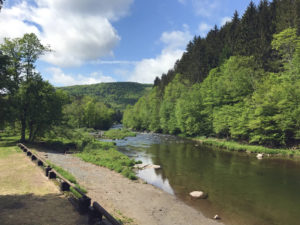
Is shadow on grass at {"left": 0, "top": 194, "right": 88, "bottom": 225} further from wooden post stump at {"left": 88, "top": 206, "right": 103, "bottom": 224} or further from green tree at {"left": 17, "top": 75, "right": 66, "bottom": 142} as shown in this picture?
green tree at {"left": 17, "top": 75, "right": 66, "bottom": 142}

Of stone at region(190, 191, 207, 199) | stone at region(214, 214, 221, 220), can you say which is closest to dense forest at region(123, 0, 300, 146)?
stone at region(190, 191, 207, 199)

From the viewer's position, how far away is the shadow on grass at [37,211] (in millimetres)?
7788

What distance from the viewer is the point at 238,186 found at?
16.6m

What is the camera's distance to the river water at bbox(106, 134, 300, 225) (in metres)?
11.9

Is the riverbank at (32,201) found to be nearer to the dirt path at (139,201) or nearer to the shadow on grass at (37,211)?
the shadow on grass at (37,211)

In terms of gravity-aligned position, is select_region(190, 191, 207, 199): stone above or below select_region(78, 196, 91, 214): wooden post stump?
below

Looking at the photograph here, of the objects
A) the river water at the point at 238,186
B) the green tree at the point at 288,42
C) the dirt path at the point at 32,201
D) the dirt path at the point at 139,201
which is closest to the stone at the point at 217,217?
the river water at the point at 238,186

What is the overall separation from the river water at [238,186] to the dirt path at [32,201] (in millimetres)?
8259

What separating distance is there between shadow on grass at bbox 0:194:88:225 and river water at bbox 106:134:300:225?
26.4 ft

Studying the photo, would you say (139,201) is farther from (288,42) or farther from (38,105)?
(288,42)

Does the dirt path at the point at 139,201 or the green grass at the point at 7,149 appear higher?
the green grass at the point at 7,149

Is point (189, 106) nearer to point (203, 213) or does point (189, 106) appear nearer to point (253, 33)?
point (253, 33)

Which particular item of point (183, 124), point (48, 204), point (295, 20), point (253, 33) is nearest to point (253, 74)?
point (295, 20)

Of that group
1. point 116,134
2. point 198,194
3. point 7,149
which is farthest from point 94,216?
point 116,134
